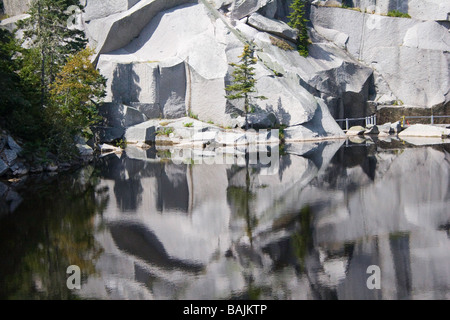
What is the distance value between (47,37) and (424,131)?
99.8ft

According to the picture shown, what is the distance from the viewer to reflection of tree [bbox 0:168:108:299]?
26.7ft

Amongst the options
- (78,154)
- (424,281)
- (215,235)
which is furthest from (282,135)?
(424,281)

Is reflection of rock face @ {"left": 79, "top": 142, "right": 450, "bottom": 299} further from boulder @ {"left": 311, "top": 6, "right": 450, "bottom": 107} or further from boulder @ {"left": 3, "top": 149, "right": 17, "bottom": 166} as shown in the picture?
boulder @ {"left": 311, "top": 6, "right": 450, "bottom": 107}

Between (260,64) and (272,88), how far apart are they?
2.52 m

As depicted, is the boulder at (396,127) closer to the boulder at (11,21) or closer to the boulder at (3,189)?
the boulder at (3,189)

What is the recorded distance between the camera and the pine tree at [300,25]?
4319 centimetres

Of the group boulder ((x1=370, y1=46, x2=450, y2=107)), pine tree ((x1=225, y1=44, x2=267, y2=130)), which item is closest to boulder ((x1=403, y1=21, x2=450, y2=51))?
boulder ((x1=370, y1=46, x2=450, y2=107))

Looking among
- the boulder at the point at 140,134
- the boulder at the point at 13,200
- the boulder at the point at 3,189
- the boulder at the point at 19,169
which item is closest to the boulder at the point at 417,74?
the boulder at the point at 140,134

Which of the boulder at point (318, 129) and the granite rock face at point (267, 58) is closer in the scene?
the boulder at point (318, 129)

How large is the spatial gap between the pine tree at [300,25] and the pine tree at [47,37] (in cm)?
1953

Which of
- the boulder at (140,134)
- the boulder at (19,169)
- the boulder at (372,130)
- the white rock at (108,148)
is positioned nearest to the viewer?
the boulder at (19,169)

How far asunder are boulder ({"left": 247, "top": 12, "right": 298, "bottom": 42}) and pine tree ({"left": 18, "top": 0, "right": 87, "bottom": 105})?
15793mm

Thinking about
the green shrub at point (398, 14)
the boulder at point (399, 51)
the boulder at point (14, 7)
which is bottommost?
the boulder at point (399, 51)

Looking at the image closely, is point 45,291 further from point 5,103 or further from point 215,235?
point 5,103
